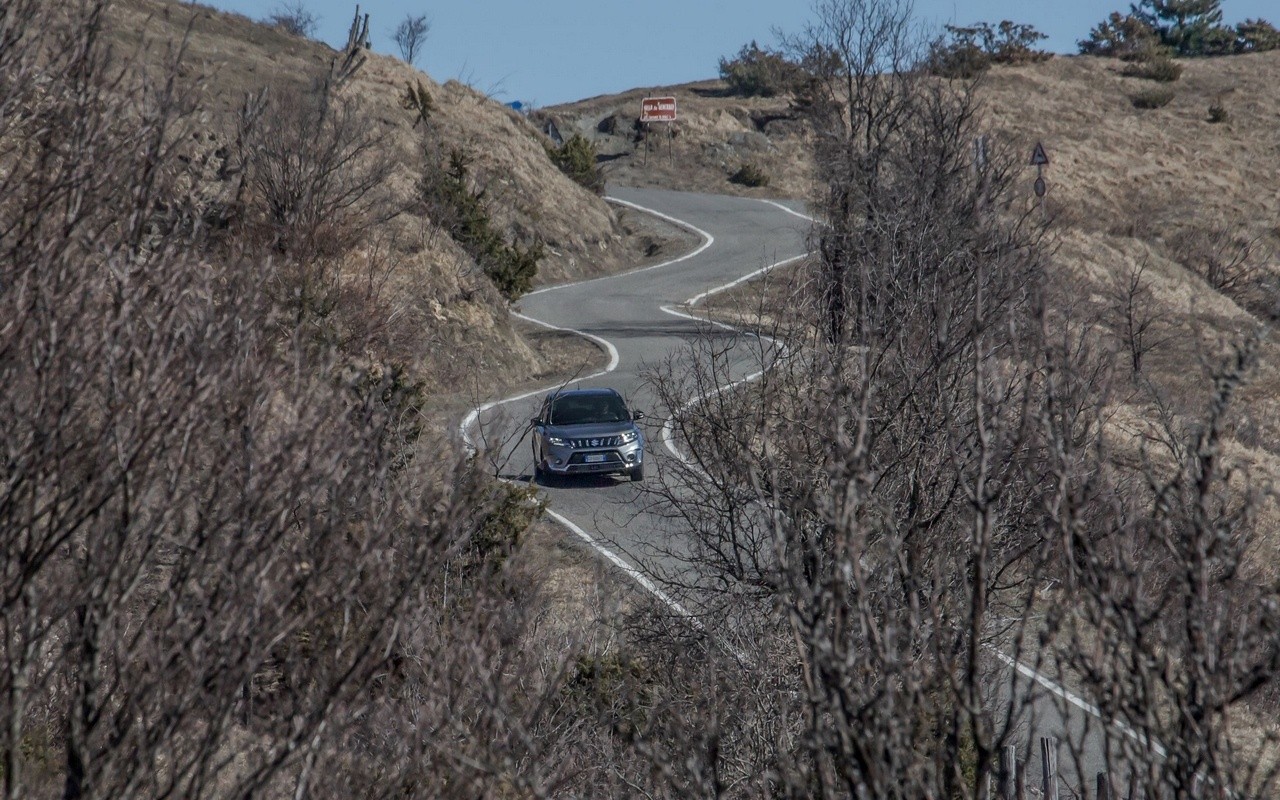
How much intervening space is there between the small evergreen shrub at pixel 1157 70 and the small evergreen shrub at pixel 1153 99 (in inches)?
154

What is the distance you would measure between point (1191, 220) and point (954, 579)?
4587 centimetres

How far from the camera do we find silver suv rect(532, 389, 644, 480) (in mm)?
17828

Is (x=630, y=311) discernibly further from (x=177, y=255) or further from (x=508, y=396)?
(x=177, y=255)

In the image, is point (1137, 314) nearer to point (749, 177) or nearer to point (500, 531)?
point (749, 177)

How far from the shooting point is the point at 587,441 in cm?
1784

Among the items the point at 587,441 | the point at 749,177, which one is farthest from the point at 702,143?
the point at 587,441

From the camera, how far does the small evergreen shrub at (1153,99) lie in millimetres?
68825

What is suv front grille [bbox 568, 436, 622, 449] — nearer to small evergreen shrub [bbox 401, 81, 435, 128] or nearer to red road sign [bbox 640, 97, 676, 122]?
small evergreen shrub [bbox 401, 81, 435, 128]

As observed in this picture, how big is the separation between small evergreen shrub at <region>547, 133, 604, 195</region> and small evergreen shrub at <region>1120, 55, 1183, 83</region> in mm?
40450

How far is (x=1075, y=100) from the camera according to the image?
6894 centimetres

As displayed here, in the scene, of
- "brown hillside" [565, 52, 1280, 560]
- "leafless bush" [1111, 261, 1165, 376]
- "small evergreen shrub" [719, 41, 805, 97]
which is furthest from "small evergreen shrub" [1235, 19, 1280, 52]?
"leafless bush" [1111, 261, 1165, 376]

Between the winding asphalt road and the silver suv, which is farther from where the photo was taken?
the silver suv

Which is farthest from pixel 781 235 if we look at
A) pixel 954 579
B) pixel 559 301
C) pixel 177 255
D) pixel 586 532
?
pixel 177 255

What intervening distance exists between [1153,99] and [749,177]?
25.0 metres
